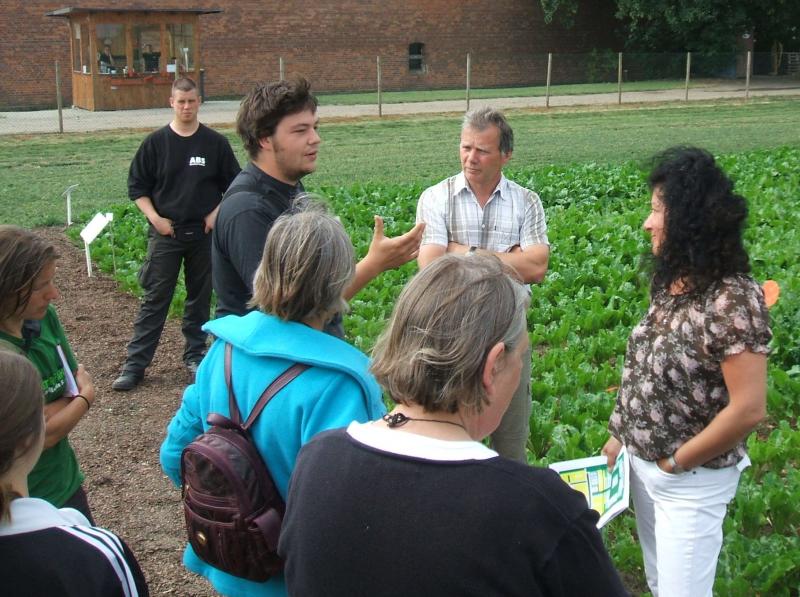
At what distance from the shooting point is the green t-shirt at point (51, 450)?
10.6ft

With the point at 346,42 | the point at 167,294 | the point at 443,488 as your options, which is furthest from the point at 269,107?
the point at 346,42

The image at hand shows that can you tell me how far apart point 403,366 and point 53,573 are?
0.81 m

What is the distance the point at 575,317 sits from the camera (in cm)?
760

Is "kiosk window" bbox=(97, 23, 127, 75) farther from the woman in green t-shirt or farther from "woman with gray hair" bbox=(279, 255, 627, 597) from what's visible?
"woman with gray hair" bbox=(279, 255, 627, 597)

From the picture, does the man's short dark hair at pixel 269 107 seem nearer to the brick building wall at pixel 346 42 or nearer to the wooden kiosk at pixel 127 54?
the wooden kiosk at pixel 127 54

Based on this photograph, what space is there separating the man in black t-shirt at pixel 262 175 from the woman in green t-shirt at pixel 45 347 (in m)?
0.65

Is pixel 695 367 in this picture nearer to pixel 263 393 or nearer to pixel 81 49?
pixel 263 393

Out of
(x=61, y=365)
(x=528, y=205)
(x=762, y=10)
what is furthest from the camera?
(x=762, y=10)

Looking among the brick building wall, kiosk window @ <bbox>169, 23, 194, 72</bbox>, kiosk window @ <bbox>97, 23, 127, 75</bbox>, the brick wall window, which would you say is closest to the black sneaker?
kiosk window @ <bbox>97, 23, 127, 75</bbox>

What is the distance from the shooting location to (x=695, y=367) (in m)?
3.06

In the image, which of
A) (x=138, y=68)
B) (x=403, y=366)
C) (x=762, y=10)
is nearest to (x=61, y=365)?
(x=403, y=366)

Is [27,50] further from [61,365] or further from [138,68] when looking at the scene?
[61,365]

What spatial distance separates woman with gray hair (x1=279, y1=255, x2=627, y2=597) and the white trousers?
4.53 feet

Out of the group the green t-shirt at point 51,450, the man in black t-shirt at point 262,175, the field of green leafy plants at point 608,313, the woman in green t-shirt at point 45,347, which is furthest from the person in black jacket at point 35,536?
the field of green leafy plants at point 608,313
